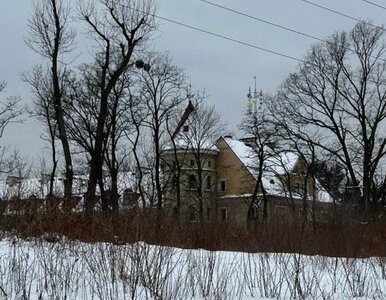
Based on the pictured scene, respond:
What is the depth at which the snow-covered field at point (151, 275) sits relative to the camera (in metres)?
8.10

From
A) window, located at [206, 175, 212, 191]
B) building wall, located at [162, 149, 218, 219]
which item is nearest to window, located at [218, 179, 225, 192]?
building wall, located at [162, 149, 218, 219]

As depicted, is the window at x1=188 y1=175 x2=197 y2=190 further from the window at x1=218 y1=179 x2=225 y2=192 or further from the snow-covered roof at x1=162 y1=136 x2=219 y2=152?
the window at x1=218 y1=179 x2=225 y2=192

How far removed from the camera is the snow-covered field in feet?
26.6

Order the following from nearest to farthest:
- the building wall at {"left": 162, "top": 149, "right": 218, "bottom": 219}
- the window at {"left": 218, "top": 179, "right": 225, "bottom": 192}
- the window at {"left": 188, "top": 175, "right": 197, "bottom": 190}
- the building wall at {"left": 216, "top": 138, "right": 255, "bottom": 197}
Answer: the building wall at {"left": 162, "top": 149, "right": 218, "bottom": 219} → the window at {"left": 188, "top": 175, "right": 197, "bottom": 190} → the building wall at {"left": 216, "top": 138, "right": 255, "bottom": 197} → the window at {"left": 218, "top": 179, "right": 225, "bottom": 192}

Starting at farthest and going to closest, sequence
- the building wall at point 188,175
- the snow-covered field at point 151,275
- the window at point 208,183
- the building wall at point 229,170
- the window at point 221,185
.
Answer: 1. the window at point 221,185
2. the building wall at point 229,170
3. the window at point 208,183
4. the building wall at point 188,175
5. the snow-covered field at point 151,275

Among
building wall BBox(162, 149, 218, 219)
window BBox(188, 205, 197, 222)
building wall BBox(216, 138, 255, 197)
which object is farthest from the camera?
building wall BBox(216, 138, 255, 197)

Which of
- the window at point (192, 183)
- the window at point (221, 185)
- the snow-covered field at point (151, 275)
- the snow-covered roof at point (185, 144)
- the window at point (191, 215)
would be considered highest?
the snow-covered roof at point (185, 144)

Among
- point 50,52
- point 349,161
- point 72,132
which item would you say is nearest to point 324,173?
point 349,161

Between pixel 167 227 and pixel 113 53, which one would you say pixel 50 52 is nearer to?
pixel 113 53

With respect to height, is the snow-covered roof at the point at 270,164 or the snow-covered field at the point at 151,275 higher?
the snow-covered roof at the point at 270,164

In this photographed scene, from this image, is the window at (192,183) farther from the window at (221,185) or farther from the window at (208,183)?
the window at (221,185)

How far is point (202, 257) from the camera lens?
9.71m

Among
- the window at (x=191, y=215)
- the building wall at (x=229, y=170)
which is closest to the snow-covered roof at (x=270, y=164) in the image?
the building wall at (x=229, y=170)

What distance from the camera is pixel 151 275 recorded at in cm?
826
